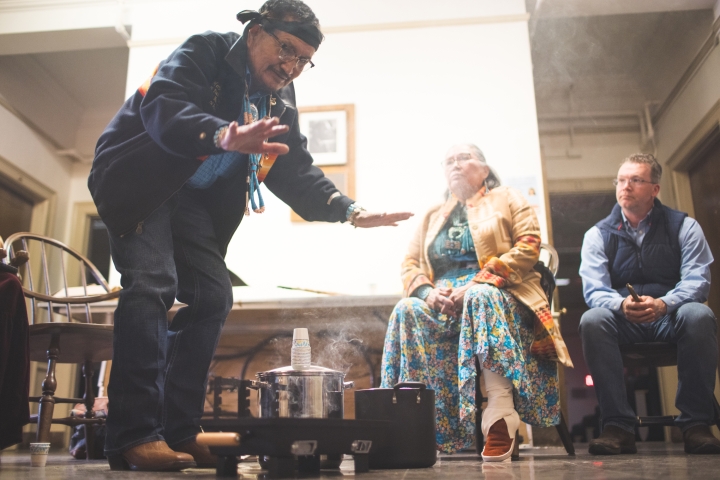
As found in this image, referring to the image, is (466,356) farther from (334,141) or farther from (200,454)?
(334,141)

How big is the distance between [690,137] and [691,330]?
2191 millimetres

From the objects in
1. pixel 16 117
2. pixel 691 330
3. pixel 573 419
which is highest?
pixel 16 117

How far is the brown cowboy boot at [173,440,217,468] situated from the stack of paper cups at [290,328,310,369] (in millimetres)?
282

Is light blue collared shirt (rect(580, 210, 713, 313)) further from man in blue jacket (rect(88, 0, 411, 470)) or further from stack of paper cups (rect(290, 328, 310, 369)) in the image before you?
stack of paper cups (rect(290, 328, 310, 369))

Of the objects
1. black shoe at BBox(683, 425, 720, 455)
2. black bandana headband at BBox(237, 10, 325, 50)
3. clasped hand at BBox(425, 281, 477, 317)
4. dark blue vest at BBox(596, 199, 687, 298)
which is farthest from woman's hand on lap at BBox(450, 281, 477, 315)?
black bandana headband at BBox(237, 10, 325, 50)

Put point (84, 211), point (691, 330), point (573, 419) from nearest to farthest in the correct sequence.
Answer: point (691, 330), point (573, 419), point (84, 211)

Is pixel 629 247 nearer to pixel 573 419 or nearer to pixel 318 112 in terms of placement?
pixel 318 112

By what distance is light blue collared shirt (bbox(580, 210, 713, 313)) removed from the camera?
2197 mm

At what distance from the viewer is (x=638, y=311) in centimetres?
215

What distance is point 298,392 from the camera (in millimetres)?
1434

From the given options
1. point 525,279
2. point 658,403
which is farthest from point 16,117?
point 658,403

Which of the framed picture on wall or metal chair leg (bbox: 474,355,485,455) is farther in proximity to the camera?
the framed picture on wall

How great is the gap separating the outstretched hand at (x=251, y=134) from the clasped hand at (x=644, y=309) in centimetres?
143

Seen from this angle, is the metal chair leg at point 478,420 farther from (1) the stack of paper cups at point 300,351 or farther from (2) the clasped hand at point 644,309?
(1) the stack of paper cups at point 300,351
